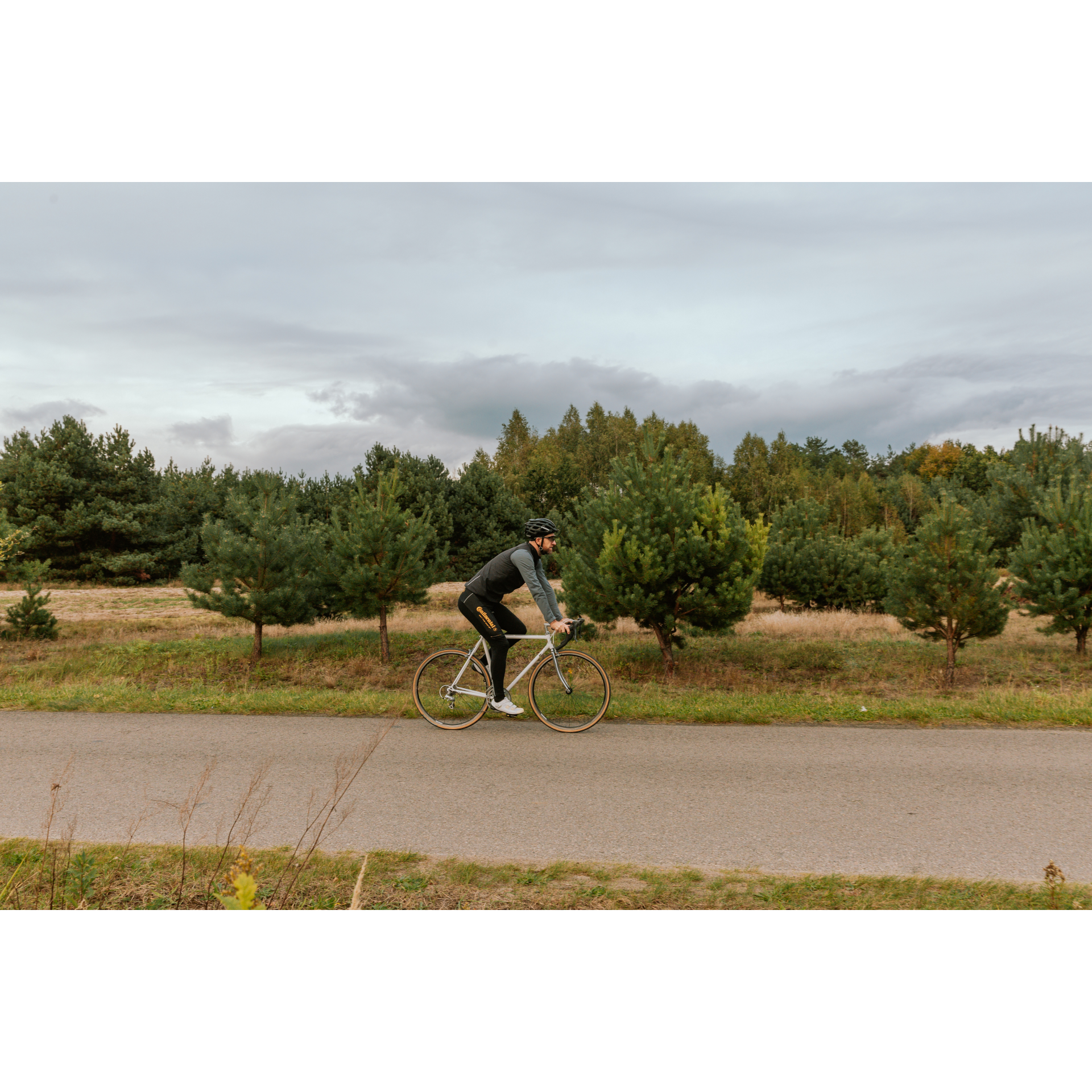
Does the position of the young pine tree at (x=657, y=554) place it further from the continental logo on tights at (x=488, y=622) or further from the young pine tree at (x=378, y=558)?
the continental logo on tights at (x=488, y=622)

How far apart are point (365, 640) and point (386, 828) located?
37.7 feet

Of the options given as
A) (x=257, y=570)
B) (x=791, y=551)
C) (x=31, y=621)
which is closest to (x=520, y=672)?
(x=257, y=570)

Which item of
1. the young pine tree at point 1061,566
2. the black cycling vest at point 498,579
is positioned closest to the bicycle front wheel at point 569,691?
the black cycling vest at point 498,579

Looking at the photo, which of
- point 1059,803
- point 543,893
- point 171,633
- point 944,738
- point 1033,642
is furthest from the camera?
point 171,633

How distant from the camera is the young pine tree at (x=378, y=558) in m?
13.8

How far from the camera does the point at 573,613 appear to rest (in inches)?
487

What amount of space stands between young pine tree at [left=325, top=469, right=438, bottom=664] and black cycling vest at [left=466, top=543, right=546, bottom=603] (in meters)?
6.34

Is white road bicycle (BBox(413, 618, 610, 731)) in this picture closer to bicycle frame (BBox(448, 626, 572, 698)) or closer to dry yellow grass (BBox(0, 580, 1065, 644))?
bicycle frame (BBox(448, 626, 572, 698))

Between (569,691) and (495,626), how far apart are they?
41.8 inches

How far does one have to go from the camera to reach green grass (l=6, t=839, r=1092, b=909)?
153 inches

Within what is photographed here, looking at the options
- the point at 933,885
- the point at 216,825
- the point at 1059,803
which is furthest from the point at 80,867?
the point at 1059,803

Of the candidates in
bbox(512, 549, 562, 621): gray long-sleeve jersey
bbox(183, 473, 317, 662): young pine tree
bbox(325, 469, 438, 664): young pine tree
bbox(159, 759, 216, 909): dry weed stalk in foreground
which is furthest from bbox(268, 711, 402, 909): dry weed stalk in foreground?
bbox(183, 473, 317, 662): young pine tree

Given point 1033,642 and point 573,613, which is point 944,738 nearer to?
point 573,613

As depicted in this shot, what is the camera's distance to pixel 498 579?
7801mm
